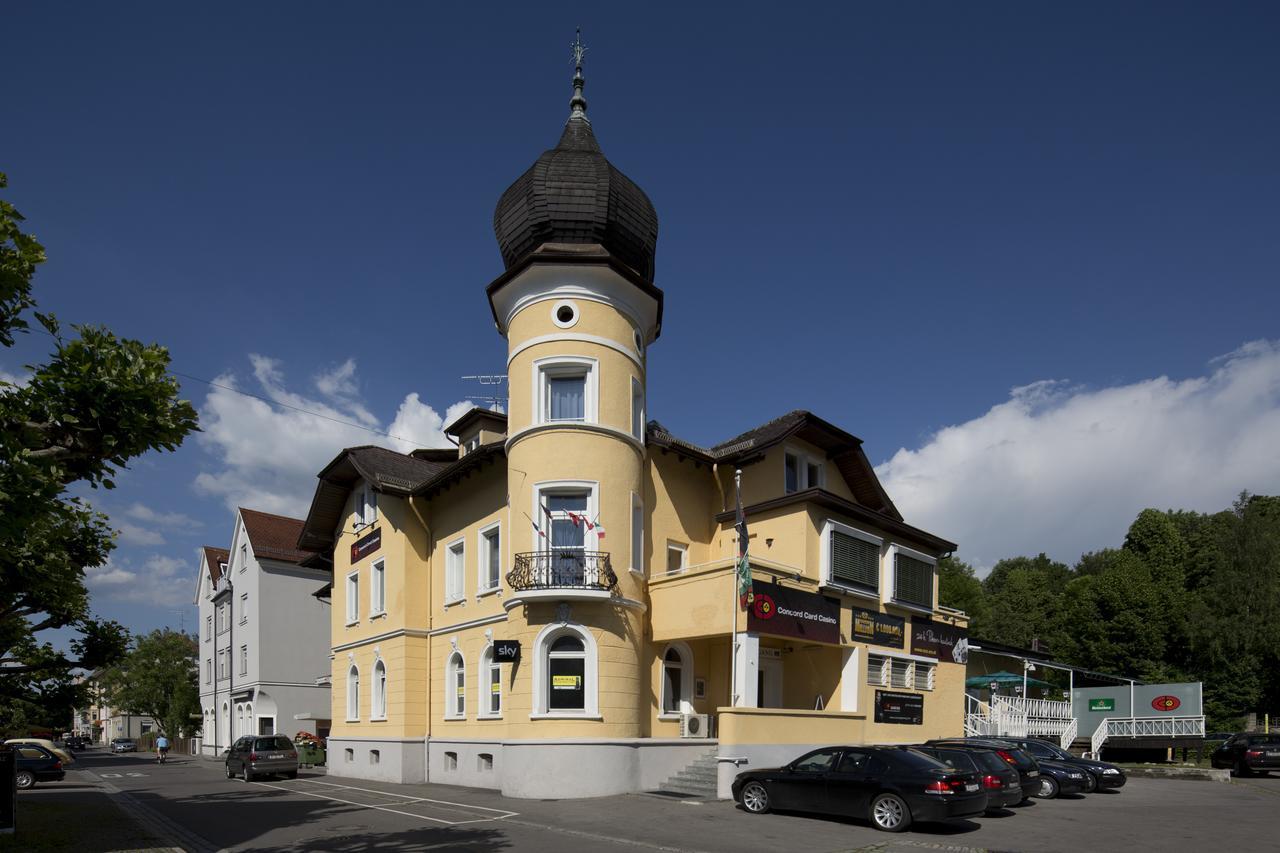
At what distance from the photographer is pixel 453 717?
Result: 2522 centimetres

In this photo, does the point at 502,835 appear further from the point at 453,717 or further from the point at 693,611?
the point at 453,717

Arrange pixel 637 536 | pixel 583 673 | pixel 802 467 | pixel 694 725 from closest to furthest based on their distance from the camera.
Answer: pixel 583 673 → pixel 637 536 → pixel 694 725 → pixel 802 467

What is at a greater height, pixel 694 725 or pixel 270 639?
pixel 694 725

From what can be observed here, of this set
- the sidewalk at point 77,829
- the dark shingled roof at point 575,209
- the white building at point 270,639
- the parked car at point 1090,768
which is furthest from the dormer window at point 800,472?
the white building at point 270,639

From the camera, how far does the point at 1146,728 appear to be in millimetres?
30875

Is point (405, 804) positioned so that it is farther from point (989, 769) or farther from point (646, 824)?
point (989, 769)

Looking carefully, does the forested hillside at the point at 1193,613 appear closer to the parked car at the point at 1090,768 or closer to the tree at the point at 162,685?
the parked car at the point at 1090,768

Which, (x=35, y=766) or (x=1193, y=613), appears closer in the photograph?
(x=35, y=766)

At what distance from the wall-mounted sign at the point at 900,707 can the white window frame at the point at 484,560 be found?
32.8ft

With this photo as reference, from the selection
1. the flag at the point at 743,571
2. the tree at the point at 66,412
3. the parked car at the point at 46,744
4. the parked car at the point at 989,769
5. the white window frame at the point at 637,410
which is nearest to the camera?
the tree at the point at 66,412

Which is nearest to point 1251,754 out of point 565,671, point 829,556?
point 829,556

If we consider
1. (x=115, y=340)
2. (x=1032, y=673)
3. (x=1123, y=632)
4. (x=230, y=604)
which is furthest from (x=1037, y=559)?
(x=115, y=340)

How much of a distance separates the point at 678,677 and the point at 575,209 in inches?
451

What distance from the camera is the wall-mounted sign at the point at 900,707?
23553 millimetres
